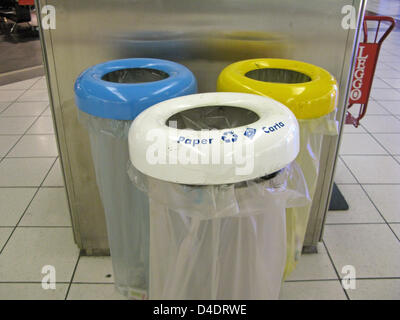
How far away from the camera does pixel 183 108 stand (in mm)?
1030

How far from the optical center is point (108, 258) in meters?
1.76

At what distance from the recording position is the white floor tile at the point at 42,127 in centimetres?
295

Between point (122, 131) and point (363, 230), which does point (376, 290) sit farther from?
point (122, 131)

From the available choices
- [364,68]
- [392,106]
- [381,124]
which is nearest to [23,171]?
[364,68]

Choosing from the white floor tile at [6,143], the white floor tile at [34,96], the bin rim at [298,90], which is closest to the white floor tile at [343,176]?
the bin rim at [298,90]

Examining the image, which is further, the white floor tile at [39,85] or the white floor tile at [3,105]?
the white floor tile at [39,85]

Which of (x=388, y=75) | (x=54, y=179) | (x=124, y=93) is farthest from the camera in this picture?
(x=388, y=75)

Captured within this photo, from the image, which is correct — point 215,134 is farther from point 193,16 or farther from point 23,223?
point 23,223

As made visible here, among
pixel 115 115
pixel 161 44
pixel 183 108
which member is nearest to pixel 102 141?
pixel 115 115

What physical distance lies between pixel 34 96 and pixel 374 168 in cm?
313

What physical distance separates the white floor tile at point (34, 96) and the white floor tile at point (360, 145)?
274cm

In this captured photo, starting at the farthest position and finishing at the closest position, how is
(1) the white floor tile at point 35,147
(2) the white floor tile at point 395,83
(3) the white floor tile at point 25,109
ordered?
(2) the white floor tile at point 395,83
(3) the white floor tile at point 25,109
(1) the white floor tile at point 35,147

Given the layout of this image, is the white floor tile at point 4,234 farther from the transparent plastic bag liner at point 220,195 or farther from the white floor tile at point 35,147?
the transparent plastic bag liner at point 220,195

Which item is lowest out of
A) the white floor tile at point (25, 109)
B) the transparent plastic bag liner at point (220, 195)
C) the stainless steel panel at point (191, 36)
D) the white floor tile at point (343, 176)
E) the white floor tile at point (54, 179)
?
the white floor tile at point (54, 179)
